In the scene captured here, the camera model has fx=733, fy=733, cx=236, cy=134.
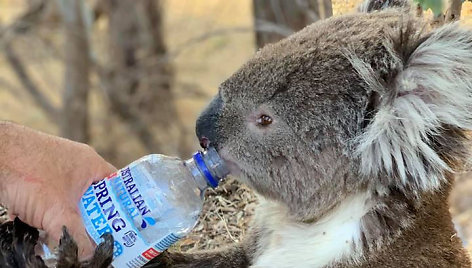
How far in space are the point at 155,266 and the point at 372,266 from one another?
Result: 28.3 inches

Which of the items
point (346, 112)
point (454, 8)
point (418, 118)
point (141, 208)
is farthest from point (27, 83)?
point (418, 118)

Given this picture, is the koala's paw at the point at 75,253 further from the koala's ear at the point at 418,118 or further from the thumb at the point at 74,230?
the koala's ear at the point at 418,118

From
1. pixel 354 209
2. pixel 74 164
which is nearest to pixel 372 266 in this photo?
pixel 354 209

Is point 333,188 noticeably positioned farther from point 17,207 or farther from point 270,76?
point 17,207

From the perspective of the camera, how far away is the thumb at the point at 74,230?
2148mm

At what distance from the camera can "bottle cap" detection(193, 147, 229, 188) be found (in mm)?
2197

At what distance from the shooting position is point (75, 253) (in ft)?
6.82

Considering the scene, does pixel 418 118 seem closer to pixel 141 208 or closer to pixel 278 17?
pixel 141 208

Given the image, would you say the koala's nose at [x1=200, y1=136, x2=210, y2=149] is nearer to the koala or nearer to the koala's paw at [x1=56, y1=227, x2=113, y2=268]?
the koala

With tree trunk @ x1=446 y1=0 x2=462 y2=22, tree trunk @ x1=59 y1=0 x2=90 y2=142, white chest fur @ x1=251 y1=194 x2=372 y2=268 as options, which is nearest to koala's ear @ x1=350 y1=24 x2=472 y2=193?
white chest fur @ x1=251 y1=194 x2=372 y2=268

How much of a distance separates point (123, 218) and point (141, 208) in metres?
0.06

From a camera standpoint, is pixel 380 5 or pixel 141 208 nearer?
pixel 141 208

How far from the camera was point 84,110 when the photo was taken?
7.34 metres

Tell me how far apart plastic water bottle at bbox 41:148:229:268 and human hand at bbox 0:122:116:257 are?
0.07 meters
